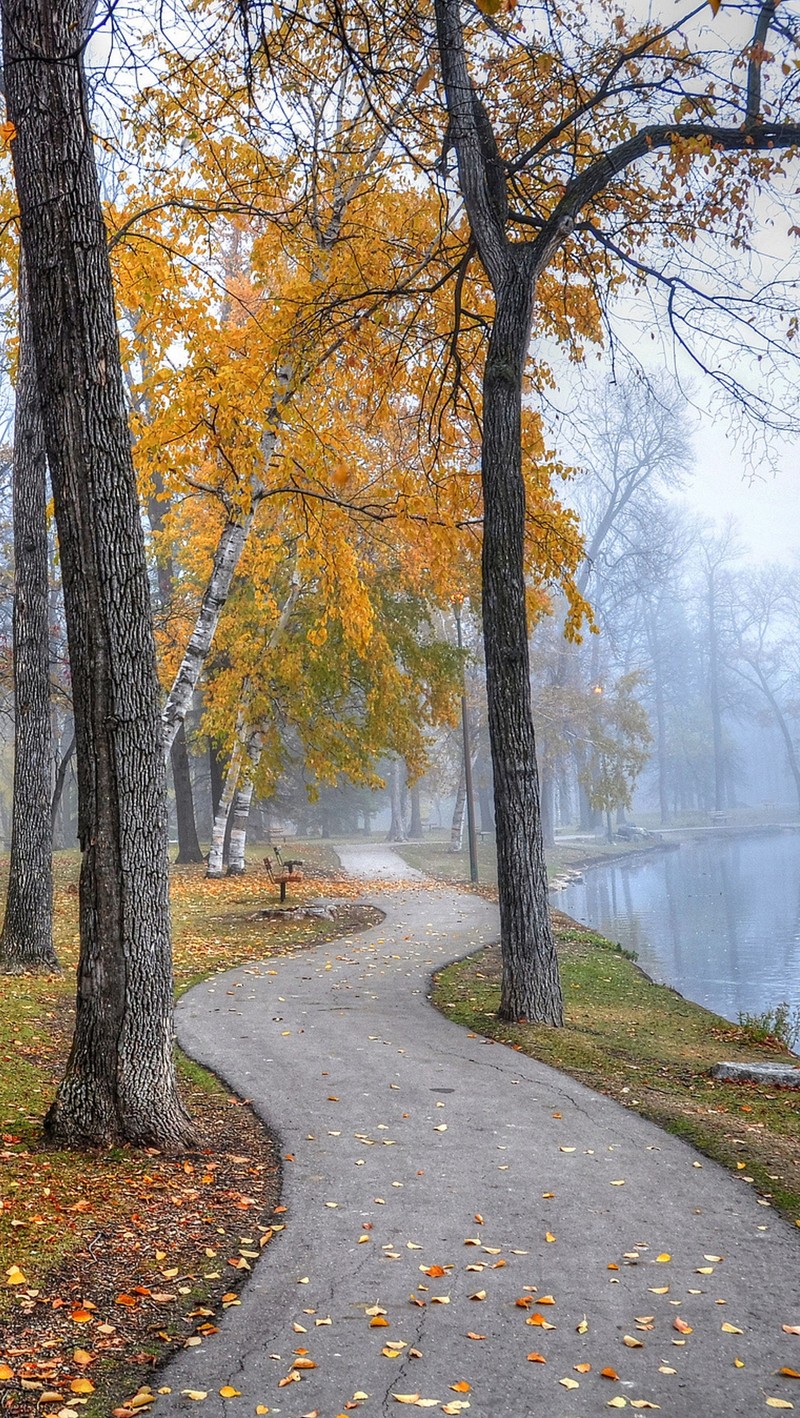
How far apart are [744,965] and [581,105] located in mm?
12763

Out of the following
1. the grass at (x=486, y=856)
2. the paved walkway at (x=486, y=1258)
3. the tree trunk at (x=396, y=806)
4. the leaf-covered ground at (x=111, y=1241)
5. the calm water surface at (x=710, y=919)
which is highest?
the tree trunk at (x=396, y=806)

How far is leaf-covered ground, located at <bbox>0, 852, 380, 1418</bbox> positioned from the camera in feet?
12.1

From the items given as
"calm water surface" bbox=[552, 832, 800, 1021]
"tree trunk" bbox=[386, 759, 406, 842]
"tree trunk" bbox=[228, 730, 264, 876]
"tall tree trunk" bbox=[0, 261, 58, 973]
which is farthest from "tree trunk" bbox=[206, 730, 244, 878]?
"tree trunk" bbox=[386, 759, 406, 842]

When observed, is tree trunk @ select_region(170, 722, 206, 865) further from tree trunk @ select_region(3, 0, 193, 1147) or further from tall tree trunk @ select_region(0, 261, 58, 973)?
tree trunk @ select_region(3, 0, 193, 1147)

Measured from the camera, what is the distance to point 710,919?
23.2 metres

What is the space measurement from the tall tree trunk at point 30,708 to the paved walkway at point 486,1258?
321 centimetres

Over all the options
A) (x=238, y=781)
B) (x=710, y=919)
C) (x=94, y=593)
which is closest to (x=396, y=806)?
(x=710, y=919)

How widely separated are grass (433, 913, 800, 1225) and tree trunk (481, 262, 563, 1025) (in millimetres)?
518

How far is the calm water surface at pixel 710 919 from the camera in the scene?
15758mm

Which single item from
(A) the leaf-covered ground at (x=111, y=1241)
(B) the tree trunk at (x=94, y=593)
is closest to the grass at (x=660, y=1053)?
(A) the leaf-covered ground at (x=111, y=1241)

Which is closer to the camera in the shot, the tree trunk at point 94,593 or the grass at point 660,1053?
the tree trunk at point 94,593

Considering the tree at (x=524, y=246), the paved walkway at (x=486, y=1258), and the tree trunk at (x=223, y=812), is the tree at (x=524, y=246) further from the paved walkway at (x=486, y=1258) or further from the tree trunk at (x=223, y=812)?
the tree trunk at (x=223, y=812)

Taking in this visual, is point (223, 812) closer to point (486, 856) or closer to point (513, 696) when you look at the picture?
point (513, 696)

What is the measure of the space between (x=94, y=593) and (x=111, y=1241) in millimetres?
3128
